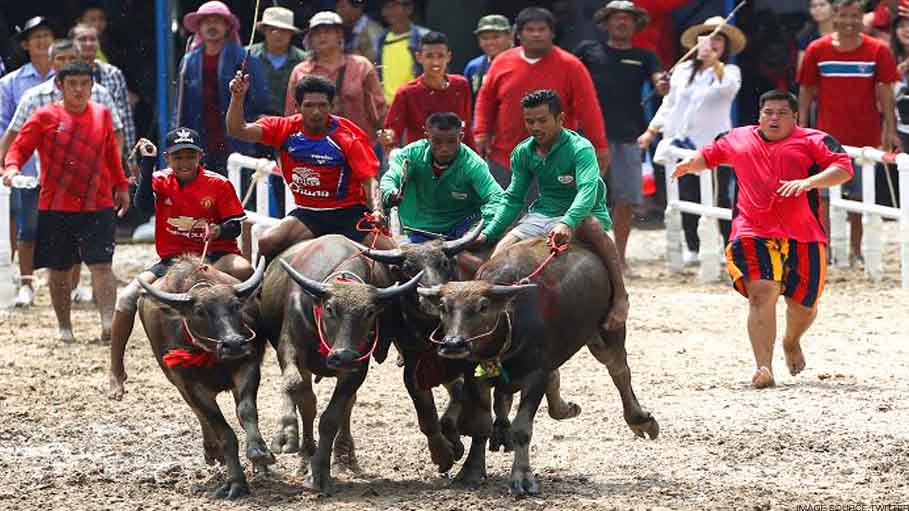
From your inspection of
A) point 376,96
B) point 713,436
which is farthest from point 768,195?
point 376,96

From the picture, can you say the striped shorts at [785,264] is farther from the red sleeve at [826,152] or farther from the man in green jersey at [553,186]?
the man in green jersey at [553,186]

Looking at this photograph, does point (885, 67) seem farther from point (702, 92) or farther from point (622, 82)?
point (622, 82)

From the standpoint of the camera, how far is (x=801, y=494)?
347 inches

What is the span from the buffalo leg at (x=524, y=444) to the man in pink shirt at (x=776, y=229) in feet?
9.18

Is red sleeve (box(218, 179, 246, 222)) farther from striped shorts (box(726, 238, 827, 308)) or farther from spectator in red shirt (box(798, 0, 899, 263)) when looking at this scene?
spectator in red shirt (box(798, 0, 899, 263))

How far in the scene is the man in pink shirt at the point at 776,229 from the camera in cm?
1151

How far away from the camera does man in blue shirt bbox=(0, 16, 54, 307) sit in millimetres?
15250

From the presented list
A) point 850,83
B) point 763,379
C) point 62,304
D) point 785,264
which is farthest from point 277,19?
point 763,379

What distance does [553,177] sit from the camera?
9.97 meters

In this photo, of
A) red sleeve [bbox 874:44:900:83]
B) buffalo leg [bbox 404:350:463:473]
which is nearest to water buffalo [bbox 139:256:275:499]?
buffalo leg [bbox 404:350:463:473]

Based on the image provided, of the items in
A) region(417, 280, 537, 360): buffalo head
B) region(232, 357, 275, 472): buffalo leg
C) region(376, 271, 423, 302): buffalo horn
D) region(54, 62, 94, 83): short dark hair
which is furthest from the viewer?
region(54, 62, 94, 83): short dark hair

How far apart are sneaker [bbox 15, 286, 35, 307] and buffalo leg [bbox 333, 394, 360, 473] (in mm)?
6339

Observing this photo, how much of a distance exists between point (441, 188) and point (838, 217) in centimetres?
675

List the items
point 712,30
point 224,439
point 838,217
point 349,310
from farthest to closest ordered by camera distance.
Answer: point 712,30 → point 838,217 → point 224,439 → point 349,310
